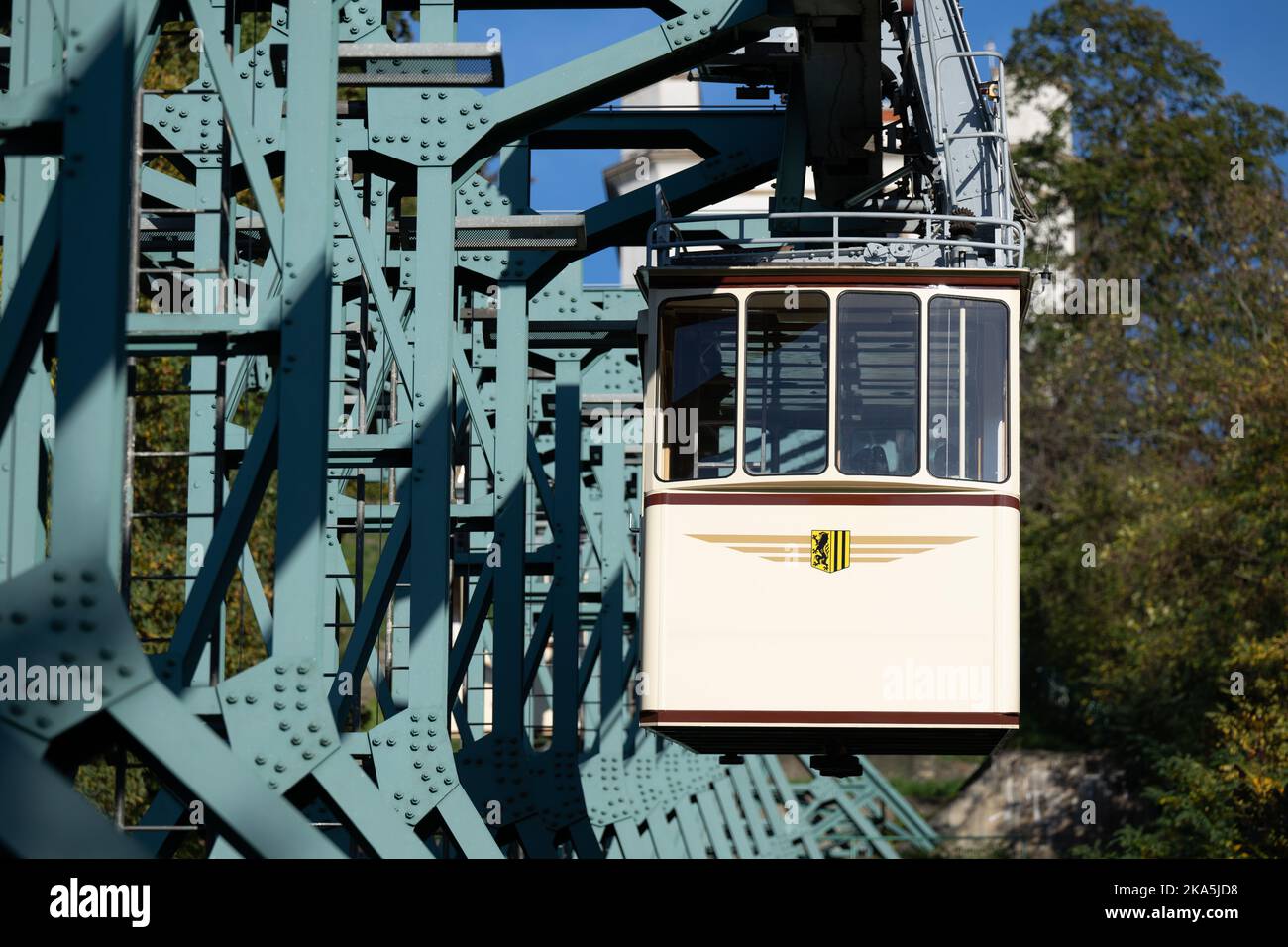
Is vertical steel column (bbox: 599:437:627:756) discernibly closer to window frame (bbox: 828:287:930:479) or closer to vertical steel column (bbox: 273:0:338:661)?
window frame (bbox: 828:287:930:479)

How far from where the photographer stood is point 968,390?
12.3 m

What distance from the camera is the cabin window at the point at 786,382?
12.3 meters

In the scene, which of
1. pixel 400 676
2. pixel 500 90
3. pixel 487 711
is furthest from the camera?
pixel 487 711

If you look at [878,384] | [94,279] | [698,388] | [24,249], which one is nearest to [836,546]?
[878,384]

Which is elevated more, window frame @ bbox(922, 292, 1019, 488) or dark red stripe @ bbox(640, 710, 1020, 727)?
window frame @ bbox(922, 292, 1019, 488)

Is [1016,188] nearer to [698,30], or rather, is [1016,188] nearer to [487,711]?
[698,30]

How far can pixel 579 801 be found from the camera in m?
15.3

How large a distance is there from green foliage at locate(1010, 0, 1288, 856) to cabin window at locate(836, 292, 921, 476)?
16444 millimetres

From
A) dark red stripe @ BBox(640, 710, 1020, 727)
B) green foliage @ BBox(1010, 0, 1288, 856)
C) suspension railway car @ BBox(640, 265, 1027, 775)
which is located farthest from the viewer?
green foliage @ BBox(1010, 0, 1288, 856)

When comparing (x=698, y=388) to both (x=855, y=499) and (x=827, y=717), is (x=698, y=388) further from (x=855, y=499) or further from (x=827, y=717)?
(x=827, y=717)

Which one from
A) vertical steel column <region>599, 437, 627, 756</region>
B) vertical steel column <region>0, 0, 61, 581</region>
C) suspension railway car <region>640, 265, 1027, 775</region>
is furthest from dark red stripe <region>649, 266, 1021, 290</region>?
vertical steel column <region>599, 437, 627, 756</region>

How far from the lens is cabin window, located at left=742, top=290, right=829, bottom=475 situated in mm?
12344

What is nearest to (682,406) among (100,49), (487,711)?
(100,49)
